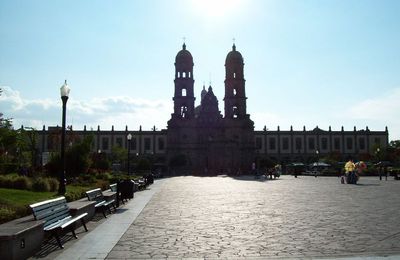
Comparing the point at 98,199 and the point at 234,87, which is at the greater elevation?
the point at 234,87

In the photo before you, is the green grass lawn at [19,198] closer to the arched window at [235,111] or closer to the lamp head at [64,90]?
the lamp head at [64,90]

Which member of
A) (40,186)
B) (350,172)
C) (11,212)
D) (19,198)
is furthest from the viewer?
(350,172)

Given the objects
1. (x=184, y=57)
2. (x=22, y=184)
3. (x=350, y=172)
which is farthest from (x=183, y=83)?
(x=22, y=184)

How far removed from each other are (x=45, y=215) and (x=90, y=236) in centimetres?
172

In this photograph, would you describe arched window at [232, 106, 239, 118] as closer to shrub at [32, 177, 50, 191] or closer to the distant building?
the distant building

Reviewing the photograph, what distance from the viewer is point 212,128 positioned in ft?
293

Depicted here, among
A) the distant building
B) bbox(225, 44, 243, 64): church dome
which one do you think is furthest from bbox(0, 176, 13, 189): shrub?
bbox(225, 44, 243, 64): church dome

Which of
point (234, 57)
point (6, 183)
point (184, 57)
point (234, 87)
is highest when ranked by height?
point (234, 57)

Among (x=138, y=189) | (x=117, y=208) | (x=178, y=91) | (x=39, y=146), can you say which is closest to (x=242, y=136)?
(x=178, y=91)

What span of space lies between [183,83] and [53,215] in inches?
2989

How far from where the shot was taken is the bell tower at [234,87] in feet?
283

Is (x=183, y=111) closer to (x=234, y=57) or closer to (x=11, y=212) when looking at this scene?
(x=234, y=57)

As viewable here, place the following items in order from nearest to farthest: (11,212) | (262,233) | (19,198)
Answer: (11,212)
(262,233)
(19,198)

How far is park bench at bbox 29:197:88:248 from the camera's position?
8289 millimetres
